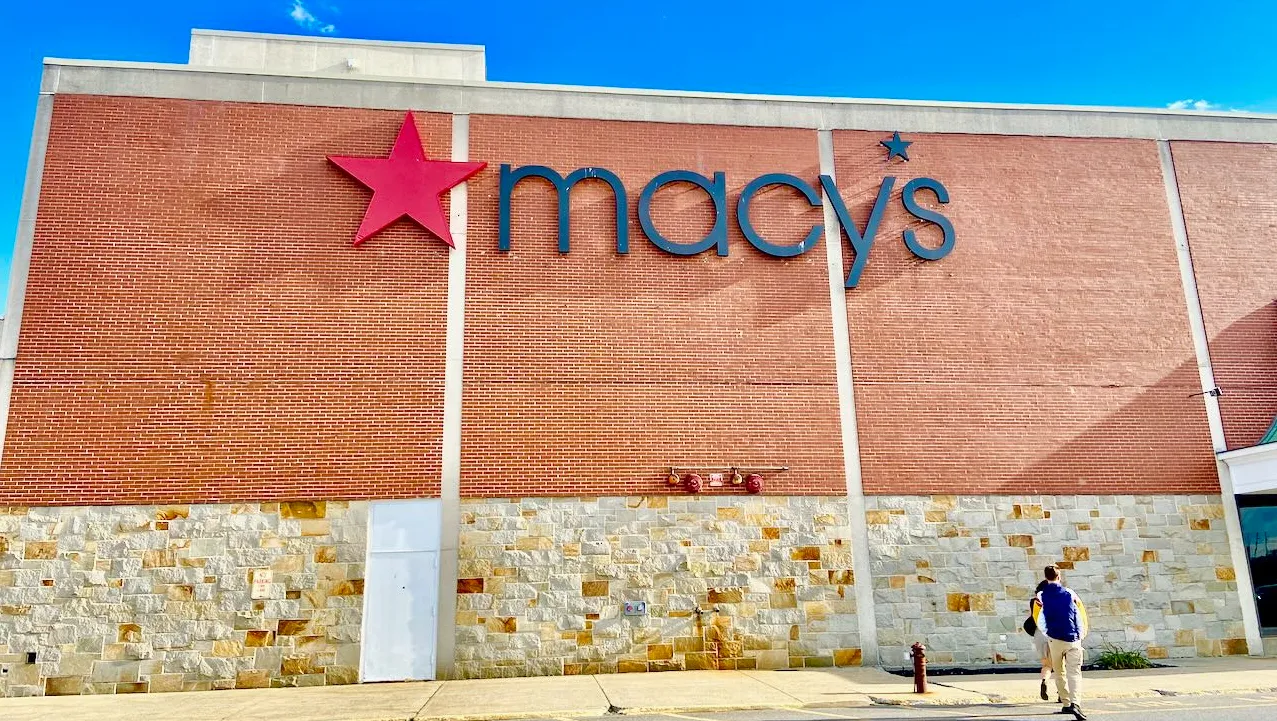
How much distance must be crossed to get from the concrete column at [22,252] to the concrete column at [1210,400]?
67.5ft

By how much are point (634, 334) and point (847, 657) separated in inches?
254

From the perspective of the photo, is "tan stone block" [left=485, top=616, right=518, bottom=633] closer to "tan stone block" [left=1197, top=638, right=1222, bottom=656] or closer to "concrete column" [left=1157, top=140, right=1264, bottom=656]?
"tan stone block" [left=1197, top=638, right=1222, bottom=656]

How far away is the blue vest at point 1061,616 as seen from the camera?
9.70 meters

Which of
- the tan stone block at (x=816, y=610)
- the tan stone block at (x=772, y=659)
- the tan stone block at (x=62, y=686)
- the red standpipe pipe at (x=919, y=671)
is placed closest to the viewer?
the red standpipe pipe at (x=919, y=671)

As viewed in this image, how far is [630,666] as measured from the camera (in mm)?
13484

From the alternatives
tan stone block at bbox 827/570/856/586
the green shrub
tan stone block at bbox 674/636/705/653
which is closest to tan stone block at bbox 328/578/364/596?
tan stone block at bbox 674/636/705/653

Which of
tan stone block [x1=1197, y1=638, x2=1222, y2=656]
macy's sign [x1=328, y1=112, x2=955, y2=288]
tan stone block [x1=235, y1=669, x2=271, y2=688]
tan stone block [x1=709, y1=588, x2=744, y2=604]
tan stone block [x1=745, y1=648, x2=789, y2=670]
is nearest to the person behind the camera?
tan stone block [x1=235, y1=669, x2=271, y2=688]

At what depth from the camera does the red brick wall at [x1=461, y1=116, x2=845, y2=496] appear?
14.3 meters

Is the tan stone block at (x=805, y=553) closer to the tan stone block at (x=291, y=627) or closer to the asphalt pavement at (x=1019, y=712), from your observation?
the asphalt pavement at (x=1019, y=712)

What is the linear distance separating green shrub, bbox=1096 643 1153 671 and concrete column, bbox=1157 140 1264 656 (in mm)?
2260

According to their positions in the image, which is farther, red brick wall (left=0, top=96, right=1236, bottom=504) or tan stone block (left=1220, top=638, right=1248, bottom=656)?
tan stone block (left=1220, top=638, right=1248, bottom=656)

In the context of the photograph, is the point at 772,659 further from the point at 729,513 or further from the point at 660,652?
the point at 729,513

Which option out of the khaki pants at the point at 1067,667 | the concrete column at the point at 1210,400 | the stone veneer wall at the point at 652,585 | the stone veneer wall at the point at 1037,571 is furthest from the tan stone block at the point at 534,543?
the concrete column at the point at 1210,400

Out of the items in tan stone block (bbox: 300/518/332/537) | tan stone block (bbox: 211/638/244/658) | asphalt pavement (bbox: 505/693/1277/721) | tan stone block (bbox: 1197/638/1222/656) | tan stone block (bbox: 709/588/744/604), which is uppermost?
tan stone block (bbox: 300/518/332/537)
